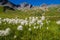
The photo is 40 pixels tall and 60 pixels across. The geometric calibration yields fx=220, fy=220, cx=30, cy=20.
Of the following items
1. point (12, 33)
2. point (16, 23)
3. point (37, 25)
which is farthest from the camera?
point (16, 23)

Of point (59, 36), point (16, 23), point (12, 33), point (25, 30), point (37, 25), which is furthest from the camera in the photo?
point (16, 23)

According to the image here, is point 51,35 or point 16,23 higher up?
point 16,23

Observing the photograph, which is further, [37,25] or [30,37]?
[37,25]

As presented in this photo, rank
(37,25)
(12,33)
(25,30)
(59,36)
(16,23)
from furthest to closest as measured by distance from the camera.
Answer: (16,23) < (37,25) < (25,30) < (12,33) < (59,36)

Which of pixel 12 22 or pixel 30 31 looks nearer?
pixel 30 31

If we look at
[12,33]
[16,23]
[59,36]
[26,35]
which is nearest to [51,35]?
[59,36]

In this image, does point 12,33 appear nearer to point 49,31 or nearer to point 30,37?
point 30,37

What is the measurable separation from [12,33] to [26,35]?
78 cm

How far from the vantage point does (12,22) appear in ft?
51.2

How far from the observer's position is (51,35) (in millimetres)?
11797

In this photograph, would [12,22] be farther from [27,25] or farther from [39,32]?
[39,32]

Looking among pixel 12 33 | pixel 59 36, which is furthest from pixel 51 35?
pixel 12 33

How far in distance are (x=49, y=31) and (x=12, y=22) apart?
392cm

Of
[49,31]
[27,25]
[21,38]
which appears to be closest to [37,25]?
[27,25]
